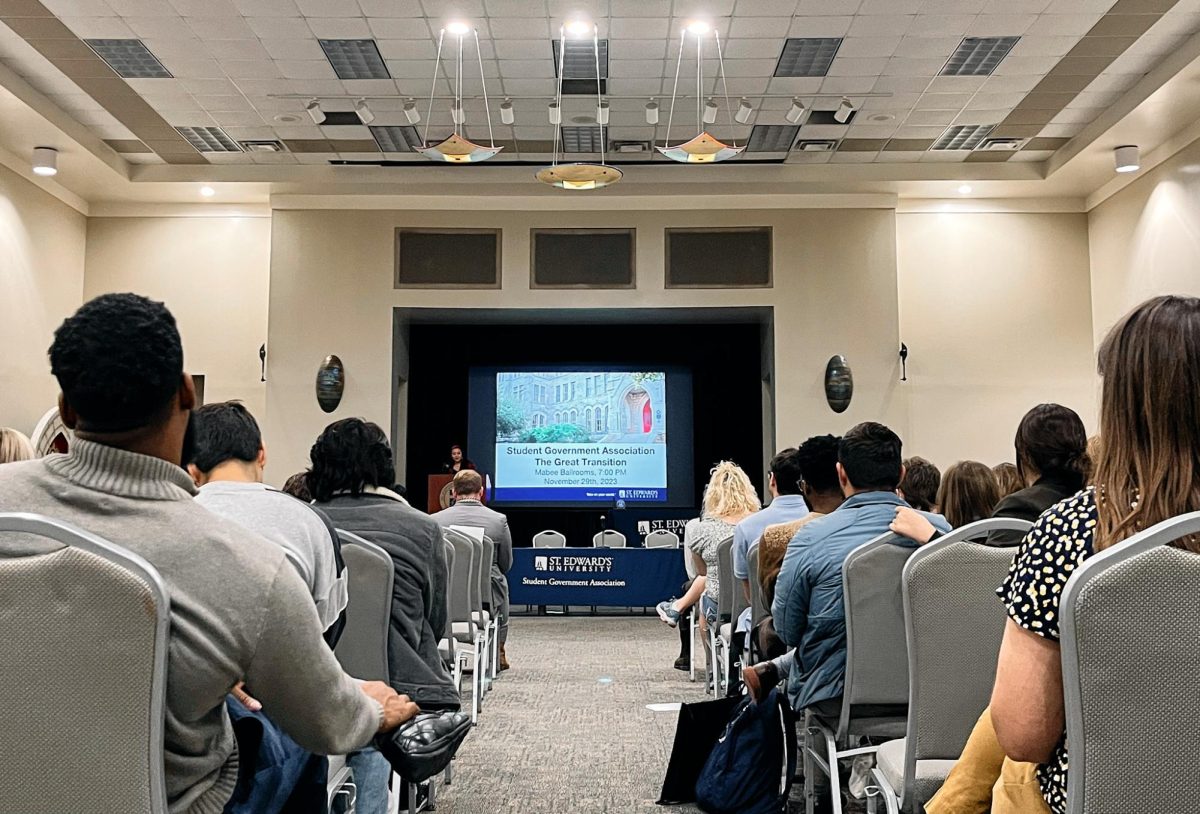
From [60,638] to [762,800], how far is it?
2.32m

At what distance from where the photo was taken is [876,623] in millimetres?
2414

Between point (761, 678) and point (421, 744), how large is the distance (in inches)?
62.6

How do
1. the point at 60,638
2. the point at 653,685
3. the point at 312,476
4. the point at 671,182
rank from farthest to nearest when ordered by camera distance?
the point at 671,182, the point at 653,685, the point at 312,476, the point at 60,638

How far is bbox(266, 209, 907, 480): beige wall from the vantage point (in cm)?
1010

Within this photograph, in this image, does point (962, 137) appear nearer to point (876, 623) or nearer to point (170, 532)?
point (876, 623)

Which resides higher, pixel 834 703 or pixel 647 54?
pixel 647 54

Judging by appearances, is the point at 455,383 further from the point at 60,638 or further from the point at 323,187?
the point at 60,638

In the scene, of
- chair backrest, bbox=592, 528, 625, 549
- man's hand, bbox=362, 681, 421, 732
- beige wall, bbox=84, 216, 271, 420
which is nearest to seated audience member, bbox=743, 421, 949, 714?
man's hand, bbox=362, 681, 421, 732

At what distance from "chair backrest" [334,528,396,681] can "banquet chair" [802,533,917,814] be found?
3.71 ft

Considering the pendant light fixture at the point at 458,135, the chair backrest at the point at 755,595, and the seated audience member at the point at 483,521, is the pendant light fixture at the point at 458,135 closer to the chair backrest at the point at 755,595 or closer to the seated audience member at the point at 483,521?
the seated audience member at the point at 483,521

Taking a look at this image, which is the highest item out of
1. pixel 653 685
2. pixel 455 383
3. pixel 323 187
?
pixel 323 187

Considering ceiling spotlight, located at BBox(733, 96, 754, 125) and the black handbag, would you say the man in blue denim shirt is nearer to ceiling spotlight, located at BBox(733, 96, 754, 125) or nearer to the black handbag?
the black handbag

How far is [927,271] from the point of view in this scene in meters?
10.5

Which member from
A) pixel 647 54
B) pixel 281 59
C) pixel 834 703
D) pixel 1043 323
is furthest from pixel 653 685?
pixel 1043 323
